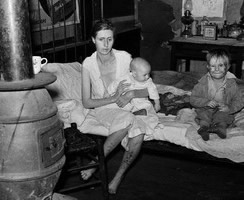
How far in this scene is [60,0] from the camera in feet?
15.8

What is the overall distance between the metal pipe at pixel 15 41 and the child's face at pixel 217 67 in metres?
1.75

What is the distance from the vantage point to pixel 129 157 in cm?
337

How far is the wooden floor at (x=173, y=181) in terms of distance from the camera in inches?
135

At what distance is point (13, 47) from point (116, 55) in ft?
5.17

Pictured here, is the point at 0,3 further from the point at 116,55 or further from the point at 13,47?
the point at 116,55

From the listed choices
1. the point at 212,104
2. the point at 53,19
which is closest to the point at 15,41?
the point at 212,104

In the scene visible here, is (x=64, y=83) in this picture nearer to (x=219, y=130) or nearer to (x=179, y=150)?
(x=179, y=150)

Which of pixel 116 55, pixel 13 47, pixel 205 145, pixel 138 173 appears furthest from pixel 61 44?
pixel 13 47

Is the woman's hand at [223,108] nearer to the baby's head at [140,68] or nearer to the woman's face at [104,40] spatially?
the baby's head at [140,68]

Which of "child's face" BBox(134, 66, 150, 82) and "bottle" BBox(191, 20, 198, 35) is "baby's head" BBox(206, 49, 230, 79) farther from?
"bottle" BBox(191, 20, 198, 35)

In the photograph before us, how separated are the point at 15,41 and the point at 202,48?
12.8 feet

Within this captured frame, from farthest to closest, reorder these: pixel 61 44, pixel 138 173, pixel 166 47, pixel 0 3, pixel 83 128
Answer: pixel 166 47 → pixel 61 44 → pixel 138 173 → pixel 83 128 → pixel 0 3

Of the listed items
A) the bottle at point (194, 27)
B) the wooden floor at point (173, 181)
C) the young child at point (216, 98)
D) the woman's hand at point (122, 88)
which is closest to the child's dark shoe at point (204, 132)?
the young child at point (216, 98)

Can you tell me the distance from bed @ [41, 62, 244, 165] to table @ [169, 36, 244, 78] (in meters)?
1.32
